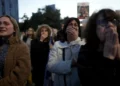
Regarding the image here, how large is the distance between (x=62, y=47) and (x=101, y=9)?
125cm

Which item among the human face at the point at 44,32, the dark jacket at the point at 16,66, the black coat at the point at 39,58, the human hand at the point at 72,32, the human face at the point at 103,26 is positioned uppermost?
the human face at the point at 103,26

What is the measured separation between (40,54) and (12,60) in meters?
3.39

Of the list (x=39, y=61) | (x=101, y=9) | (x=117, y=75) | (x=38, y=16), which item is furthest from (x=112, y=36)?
(x=38, y=16)

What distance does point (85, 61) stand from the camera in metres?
2.54

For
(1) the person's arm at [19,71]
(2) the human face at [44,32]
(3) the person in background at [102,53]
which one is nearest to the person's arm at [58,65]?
(1) the person's arm at [19,71]

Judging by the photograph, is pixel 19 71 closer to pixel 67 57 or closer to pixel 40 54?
pixel 67 57

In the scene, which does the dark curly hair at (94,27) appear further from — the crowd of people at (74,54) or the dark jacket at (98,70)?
the dark jacket at (98,70)

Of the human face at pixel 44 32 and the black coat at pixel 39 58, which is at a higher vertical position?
the human face at pixel 44 32

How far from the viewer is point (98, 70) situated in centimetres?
242

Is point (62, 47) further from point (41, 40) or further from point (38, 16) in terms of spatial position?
point (38, 16)

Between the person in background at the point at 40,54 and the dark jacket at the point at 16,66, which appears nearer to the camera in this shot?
the dark jacket at the point at 16,66

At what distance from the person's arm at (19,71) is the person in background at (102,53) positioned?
118cm

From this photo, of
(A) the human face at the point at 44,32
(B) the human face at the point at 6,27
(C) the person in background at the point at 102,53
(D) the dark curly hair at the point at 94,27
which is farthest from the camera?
(A) the human face at the point at 44,32

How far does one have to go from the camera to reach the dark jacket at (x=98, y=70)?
2.38 meters
